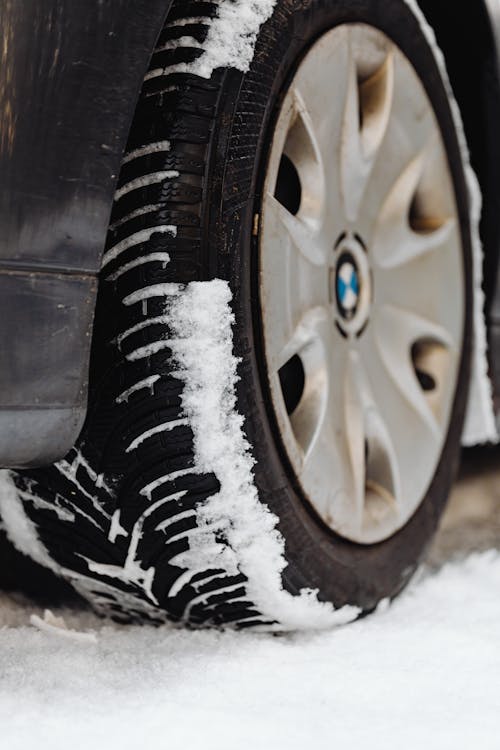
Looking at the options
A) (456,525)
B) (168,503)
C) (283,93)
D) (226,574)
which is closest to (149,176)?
(283,93)

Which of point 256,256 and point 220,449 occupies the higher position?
point 256,256

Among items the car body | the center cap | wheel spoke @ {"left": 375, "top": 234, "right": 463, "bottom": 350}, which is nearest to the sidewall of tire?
the car body

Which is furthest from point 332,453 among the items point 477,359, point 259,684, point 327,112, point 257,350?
point 477,359

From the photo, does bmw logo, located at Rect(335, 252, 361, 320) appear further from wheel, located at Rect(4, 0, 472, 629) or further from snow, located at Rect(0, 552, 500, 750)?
snow, located at Rect(0, 552, 500, 750)

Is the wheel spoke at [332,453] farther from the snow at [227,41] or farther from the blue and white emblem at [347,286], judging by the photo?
the snow at [227,41]

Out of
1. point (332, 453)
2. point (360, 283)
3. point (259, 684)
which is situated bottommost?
point (259, 684)

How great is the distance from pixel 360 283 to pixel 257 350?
337 millimetres

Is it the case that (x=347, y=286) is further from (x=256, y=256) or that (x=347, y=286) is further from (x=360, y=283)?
(x=256, y=256)

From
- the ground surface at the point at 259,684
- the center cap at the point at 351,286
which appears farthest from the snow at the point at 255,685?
the center cap at the point at 351,286

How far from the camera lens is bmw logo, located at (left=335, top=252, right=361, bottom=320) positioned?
1.41m

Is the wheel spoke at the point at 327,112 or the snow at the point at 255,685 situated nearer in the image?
the snow at the point at 255,685

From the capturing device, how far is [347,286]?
4.72 feet

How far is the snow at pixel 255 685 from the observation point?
0.99 m

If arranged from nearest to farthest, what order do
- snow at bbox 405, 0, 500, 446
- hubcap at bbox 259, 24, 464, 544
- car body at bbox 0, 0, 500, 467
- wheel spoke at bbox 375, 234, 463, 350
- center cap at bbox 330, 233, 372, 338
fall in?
1. car body at bbox 0, 0, 500, 467
2. hubcap at bbox 259, 24, 464, 544
3. center cap at bbox 330, 233, 372, 338
4. wheel spoke at bbox 375, 234, 463, 350
5. snow at bbox 405, 0, 500, 446
